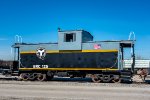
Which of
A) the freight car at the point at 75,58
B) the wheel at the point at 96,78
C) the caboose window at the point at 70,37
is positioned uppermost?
the caboose window at the point at 70,37

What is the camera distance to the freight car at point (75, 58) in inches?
1107

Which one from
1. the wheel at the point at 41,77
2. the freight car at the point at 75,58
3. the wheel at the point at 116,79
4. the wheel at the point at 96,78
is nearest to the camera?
the wheel at the point at 116,79

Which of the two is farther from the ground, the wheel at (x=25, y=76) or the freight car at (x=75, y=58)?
the freight car at (x=75, y=58)

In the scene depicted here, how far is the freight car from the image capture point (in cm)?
2812

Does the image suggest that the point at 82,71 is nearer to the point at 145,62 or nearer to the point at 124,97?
the point at 124,97

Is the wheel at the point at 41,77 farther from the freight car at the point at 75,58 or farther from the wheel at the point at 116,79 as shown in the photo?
the wheel at the point at 116,79

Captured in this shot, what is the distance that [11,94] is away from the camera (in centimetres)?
1811

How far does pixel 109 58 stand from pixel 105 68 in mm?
934

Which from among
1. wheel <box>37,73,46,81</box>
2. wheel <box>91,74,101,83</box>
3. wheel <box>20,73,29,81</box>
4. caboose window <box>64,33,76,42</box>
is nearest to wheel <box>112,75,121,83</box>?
wheel <box>91,74,101,83</box>

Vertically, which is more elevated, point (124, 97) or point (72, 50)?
point (72, 50)

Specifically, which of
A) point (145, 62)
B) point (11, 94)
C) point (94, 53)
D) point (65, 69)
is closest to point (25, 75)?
point (65, 69)

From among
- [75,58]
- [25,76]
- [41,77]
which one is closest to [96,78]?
[75,58]

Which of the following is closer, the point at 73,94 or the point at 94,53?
the point at 73,94

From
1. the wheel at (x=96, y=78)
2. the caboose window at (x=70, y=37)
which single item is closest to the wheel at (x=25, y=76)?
the caboose window at (x=70, y=37)
